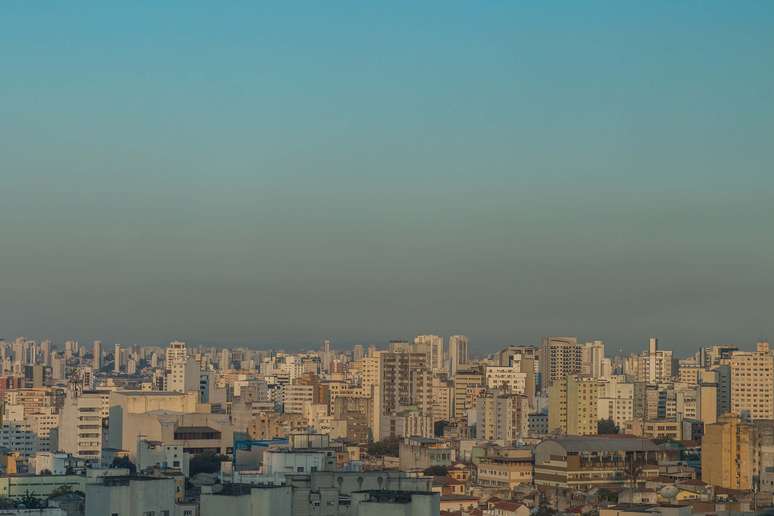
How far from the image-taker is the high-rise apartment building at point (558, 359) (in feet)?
190

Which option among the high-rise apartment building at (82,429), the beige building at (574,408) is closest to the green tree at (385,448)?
the beige building at (574,408)

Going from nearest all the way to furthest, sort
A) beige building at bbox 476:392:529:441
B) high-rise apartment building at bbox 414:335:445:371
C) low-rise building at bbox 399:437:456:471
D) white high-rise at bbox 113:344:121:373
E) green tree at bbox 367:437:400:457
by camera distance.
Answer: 1. low-rise building at bbox 399:437:456:471
2. green tree at bbox 367:437:400:457
3. beige building at bbox 476:392:529:441
4. high-rise apartment building at bbox 414:335:445:371
5. white high-rise at bbox 113:344:121:373

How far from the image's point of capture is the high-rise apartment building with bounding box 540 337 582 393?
2277 inches

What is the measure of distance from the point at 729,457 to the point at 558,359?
25854 millimetres

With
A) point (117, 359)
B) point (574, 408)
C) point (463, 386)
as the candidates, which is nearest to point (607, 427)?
point (574, 408)

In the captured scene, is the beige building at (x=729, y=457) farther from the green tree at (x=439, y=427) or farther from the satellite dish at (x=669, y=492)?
the green tree at (x=439, y=427)

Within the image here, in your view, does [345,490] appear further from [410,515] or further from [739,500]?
[739,500]

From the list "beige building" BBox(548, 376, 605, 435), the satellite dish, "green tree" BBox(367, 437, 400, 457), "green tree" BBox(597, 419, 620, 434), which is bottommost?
the satellite dish

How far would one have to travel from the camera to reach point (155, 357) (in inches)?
3236

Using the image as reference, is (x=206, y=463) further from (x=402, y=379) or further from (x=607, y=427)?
(x=402, y=379)

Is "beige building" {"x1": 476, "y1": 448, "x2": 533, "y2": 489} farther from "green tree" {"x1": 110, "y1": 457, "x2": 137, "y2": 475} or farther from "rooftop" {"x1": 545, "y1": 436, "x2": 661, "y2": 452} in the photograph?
"green tree" {"x1": 110, "y1": 457, "x2": 137, "y2": 475}

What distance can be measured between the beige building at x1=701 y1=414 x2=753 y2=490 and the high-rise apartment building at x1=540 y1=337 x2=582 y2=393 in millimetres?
24020

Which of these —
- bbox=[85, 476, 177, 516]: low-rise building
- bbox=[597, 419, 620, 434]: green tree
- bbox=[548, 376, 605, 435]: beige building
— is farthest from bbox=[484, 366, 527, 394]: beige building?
bbox=[85, 476, 177, 516]: low-rise building

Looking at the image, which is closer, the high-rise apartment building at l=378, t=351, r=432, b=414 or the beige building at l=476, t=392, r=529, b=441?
the beige building at l=476, t=392, r=529, b=441
